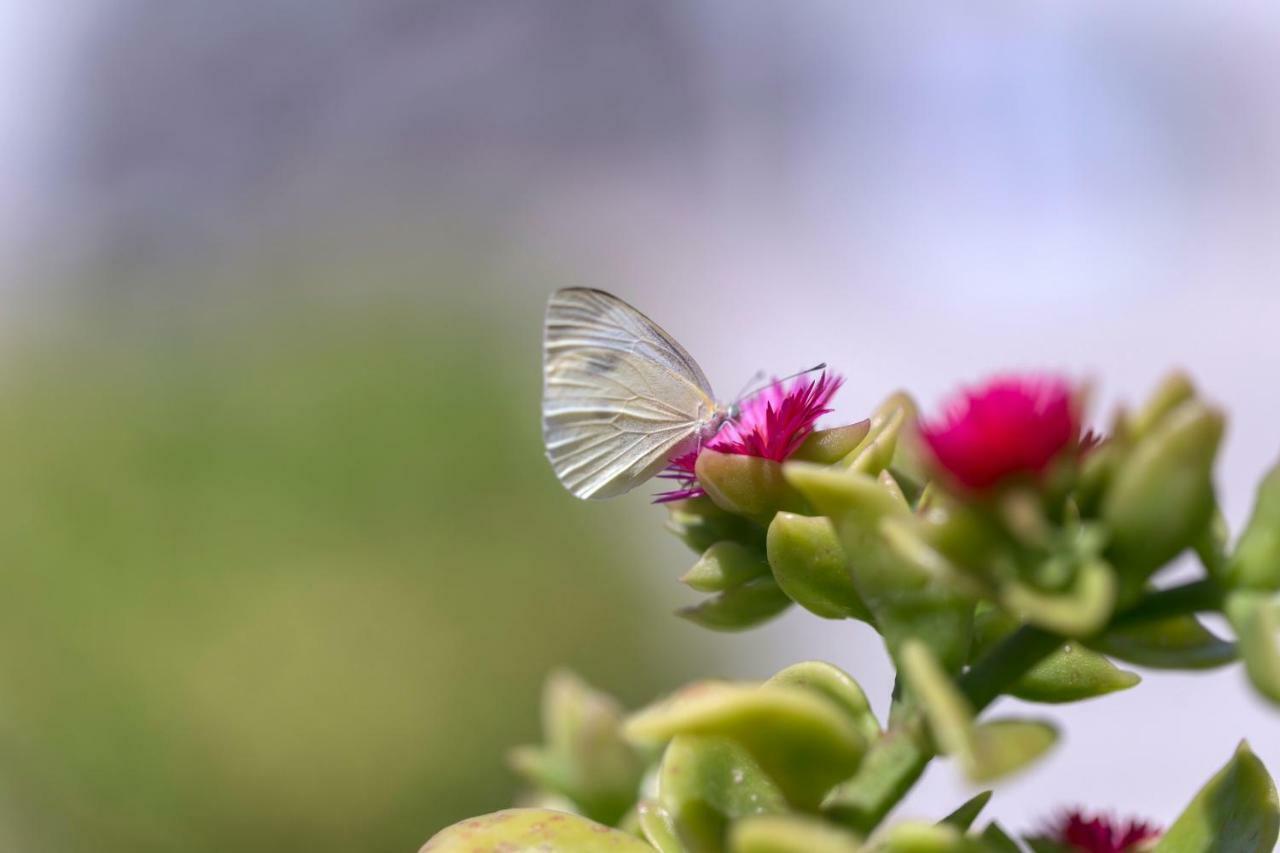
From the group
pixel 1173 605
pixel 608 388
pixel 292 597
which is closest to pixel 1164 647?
pixel 1173 605

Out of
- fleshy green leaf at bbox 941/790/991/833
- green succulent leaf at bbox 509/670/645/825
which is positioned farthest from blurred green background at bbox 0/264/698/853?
fleshy green leaf at bbox 941/790/991/833

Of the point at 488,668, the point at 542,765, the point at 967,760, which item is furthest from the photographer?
the point at 488,668

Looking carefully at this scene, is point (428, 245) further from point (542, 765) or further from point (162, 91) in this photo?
point (542, 765)

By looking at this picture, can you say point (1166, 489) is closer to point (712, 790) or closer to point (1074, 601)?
point (1074, 601)

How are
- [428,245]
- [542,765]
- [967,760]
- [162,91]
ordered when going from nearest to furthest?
[967,760], [542,765], [428,245], [162,91]

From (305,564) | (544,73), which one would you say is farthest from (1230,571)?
(544,73)

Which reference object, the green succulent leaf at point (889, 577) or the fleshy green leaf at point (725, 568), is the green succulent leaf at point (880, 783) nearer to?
the green succulent leaf at point (889, 577)
